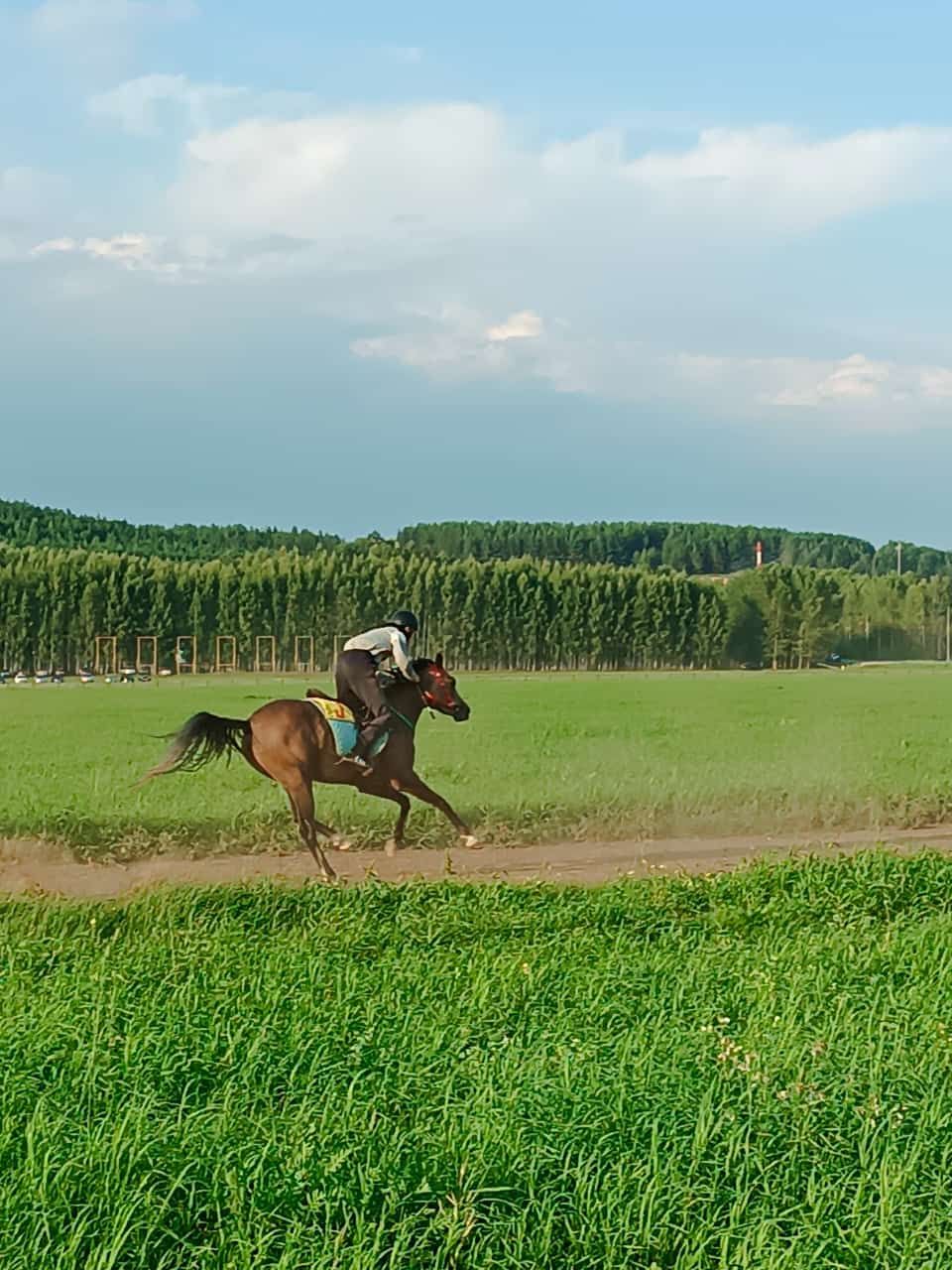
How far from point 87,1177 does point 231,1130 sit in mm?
542

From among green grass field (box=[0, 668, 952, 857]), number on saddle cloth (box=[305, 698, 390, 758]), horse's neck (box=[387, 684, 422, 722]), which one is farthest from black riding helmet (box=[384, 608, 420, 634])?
green grass field (box=[0, 668, 952, 857])

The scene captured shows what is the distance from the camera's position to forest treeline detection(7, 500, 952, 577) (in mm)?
15469

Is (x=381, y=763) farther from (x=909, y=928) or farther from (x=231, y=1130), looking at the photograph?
(x=231, y=1130)

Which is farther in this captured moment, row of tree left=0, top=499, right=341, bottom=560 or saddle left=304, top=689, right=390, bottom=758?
row of tree left=0, top=499, right=341, bottom=560

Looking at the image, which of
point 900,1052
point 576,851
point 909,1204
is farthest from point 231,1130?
point 576,851

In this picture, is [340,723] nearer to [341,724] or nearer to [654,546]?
[341,724]

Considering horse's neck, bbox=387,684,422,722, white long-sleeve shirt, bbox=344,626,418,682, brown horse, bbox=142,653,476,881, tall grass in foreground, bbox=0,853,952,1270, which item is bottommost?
tall grass in foreground, bbox=0,853,952,1270

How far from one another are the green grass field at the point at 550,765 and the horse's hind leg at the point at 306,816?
551mm

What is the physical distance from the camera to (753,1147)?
483cm

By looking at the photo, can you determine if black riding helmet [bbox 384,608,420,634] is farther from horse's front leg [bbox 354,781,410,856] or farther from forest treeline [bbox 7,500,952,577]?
forest treeline [bbox 7,500,952,577]

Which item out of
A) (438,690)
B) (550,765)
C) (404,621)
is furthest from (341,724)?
(550,765)

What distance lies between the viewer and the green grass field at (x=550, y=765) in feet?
40.1

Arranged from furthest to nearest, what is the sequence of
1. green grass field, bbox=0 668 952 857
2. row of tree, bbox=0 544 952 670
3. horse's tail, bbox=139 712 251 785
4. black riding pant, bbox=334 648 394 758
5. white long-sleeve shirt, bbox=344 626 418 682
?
row of tree, bbox=0 544 952 670
green grass field, bbox=0 668 952 857
white long-sleeve shirt, bbox=344 626 418 682
black riding pant, bbox=334 648 394 758
horse's tail, bbox=139 712 251 785

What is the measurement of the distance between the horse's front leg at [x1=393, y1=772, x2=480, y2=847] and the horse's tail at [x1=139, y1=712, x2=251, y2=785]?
129cm
